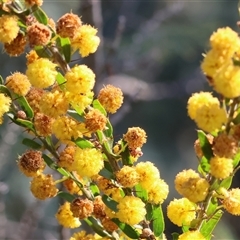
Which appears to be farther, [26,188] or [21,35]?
[26,188]

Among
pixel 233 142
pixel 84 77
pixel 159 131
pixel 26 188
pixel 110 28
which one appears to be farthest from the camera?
pixel 159 131

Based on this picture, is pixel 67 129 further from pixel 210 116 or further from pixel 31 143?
pixel 210 116

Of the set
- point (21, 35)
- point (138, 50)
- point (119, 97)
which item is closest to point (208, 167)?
point (119, 97)

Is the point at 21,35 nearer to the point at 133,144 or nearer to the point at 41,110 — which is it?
the point at 41,110

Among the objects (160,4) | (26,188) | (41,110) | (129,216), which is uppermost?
(160,4)

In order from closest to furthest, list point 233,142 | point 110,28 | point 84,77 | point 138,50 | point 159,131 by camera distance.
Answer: point 233,142
point 84,77
point 138,50
point 110,28
point 159,131

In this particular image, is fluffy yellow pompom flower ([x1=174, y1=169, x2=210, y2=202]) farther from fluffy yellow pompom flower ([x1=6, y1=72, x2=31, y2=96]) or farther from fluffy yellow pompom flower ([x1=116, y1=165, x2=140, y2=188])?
fluffy yellow pompom flower ([x1=6, y1=72, x2=31, y2=96])
